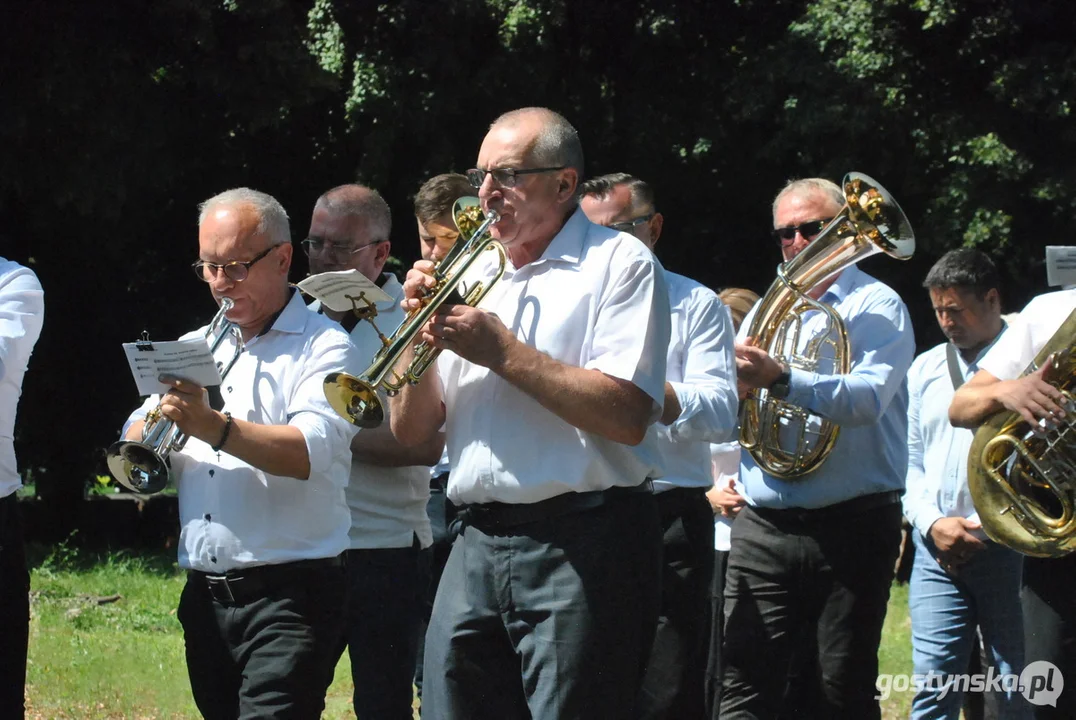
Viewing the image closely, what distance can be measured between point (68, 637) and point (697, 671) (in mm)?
5135

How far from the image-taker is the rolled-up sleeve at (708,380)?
16.3 ft

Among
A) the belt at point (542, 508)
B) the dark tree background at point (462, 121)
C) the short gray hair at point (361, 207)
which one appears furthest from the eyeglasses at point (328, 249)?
the dark tree background at point (462, 121)

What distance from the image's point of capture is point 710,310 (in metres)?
5.28

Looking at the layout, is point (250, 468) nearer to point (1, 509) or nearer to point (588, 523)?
point (1, 509)

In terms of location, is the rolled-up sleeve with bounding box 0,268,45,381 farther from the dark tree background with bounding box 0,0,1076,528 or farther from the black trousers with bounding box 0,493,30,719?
the dark tree background with bounding box 0,0,1076,528

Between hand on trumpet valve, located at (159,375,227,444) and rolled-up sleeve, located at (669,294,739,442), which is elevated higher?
rolled-up sleeve, located at (669,294,739,442)

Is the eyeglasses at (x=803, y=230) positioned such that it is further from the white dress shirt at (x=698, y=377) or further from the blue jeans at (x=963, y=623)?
the blue jeans at (x=963, y=623)

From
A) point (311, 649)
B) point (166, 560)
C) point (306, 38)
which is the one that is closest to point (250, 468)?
point (311, 649)

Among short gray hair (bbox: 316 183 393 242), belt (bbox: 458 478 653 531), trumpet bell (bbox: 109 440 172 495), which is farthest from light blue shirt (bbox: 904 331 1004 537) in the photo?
trumpet bell (bbox: 109 440 172 495)

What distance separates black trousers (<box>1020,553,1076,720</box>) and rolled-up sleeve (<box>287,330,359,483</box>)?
2198mm

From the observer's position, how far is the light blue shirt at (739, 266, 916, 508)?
17.4 feet

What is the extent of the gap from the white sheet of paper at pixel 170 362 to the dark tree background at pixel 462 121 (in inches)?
386

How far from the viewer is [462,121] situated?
1573 centimetres

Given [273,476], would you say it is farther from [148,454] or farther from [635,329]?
[635,329]
